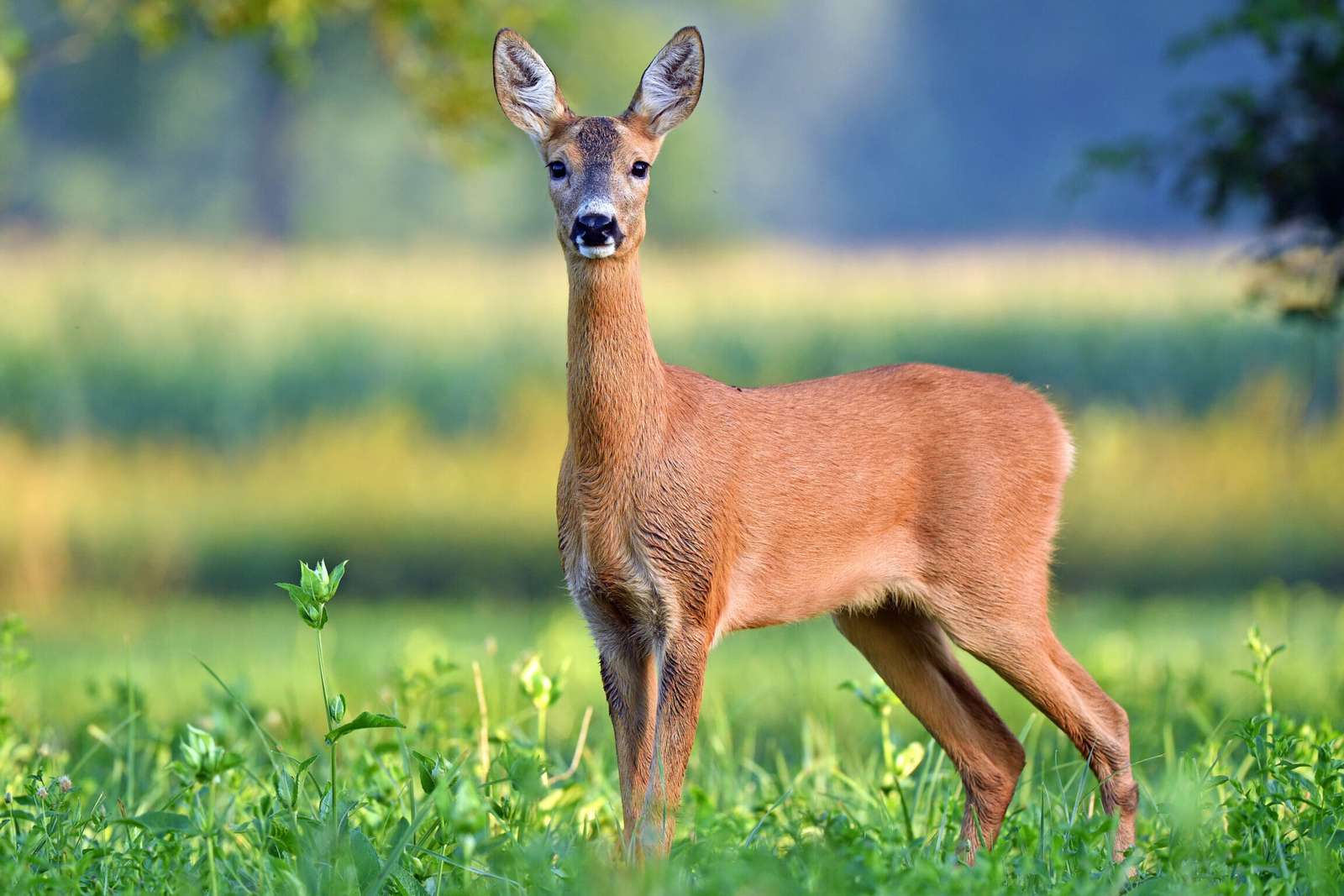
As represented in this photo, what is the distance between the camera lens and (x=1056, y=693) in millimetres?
4871

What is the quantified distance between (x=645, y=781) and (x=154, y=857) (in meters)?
1.22

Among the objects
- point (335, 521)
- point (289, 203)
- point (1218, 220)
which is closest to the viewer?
point (1218, 220)

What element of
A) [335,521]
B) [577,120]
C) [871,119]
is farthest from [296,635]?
[871,119]

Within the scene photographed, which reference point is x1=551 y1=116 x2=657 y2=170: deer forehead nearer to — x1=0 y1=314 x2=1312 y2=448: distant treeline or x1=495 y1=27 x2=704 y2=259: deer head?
x1=495 y1=27 x2=704 y2=259: deer head

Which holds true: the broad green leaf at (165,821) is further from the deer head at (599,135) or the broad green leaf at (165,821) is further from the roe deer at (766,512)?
the deer head at (599,135)

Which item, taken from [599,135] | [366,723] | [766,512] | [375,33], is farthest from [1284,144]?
[366,723]

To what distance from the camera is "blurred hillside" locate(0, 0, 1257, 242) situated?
25438 mm

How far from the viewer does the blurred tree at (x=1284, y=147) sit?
7633 mm

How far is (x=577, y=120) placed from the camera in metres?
4.57

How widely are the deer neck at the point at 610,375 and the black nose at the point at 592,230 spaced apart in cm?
15

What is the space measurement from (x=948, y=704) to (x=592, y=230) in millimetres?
1868

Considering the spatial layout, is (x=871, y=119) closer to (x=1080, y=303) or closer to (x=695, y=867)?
(x=1080, y=303)

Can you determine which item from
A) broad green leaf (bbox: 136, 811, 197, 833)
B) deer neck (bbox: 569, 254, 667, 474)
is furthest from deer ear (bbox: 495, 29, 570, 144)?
broad green leaf (bbox: 136, 811, 197, 833)

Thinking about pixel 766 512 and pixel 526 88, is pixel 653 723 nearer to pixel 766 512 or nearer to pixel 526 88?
pixel 766 512
